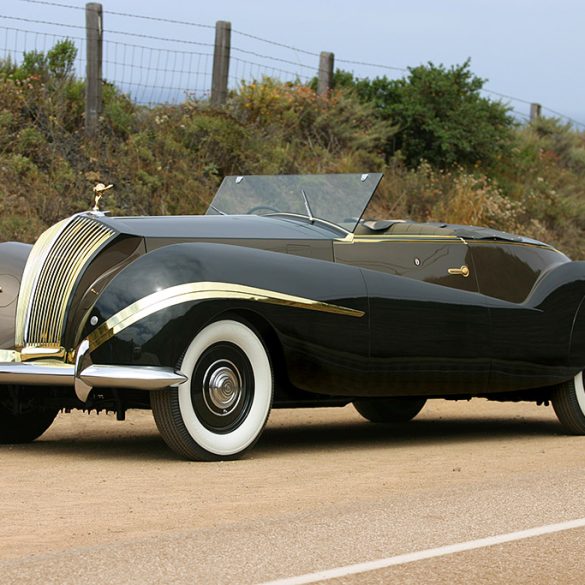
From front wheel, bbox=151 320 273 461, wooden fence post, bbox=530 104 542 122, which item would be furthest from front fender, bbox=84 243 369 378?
wooden fence post, bbox=530 104 542 122

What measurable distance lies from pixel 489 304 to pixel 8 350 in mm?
3521

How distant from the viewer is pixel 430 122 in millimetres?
25297

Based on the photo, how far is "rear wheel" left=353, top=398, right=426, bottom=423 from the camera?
36.3ft

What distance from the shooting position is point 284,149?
21.8 metres

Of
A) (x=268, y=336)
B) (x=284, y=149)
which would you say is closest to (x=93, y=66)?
(x=284, y=149)

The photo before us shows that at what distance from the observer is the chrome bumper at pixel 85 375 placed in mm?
7496

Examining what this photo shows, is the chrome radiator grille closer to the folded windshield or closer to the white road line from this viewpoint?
the folded windshield

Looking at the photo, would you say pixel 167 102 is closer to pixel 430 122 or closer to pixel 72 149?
pixel 72 149

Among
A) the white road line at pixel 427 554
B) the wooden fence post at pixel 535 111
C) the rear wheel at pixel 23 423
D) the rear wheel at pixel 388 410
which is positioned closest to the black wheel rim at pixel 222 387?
the rear wheel at pixel 23 423

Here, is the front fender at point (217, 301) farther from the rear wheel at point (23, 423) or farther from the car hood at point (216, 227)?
the rear wheel at point (23, 423)

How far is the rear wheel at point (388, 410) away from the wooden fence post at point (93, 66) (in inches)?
377

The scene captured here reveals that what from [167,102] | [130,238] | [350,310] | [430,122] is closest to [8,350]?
[130,238]

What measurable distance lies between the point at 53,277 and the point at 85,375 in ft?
3.27

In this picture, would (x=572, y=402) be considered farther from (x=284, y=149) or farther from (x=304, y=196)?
(x=284, y=149)
